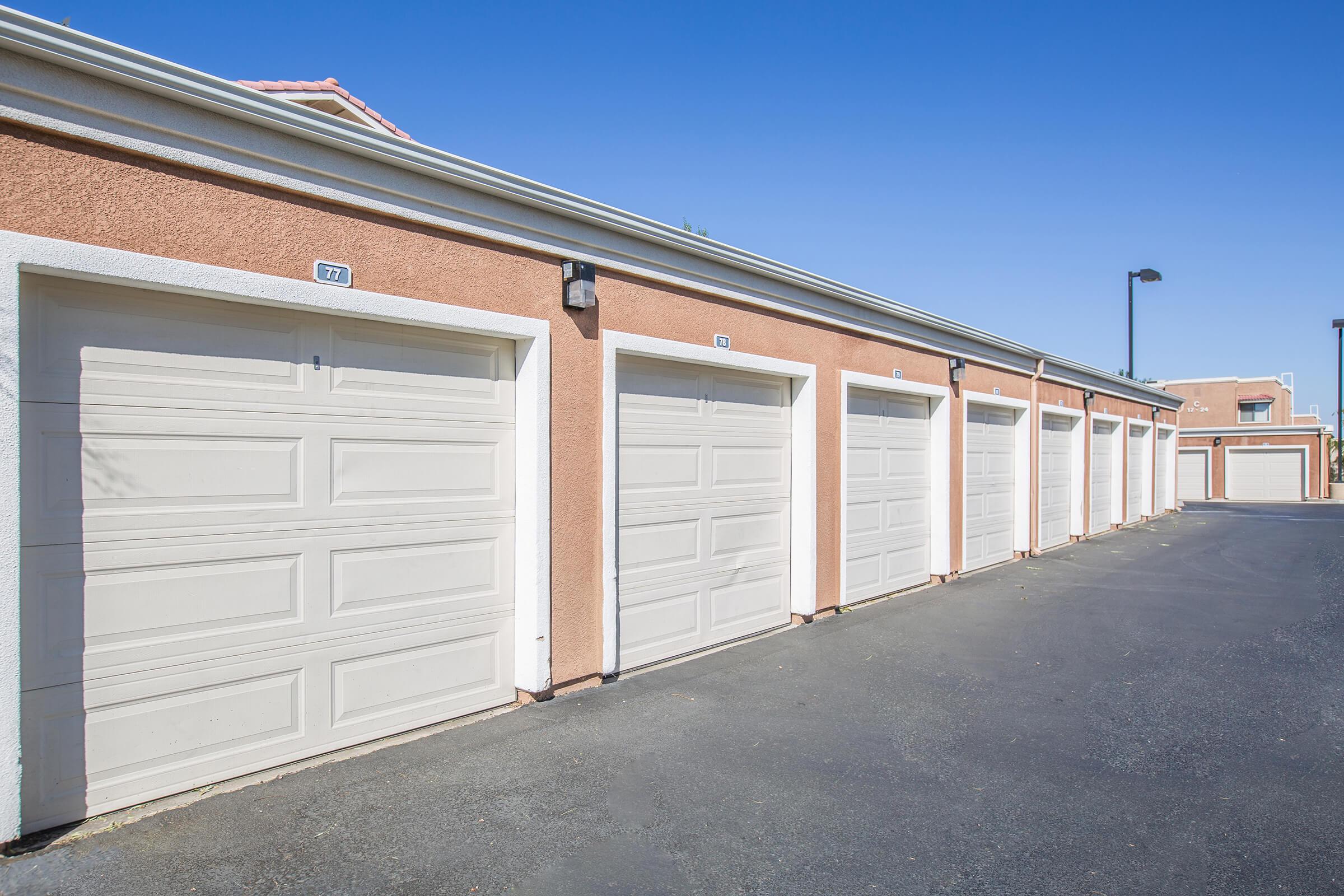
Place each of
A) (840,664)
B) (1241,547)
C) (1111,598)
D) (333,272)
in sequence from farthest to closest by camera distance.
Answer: (1241,547), (1111,598), (840,664), (333,272)

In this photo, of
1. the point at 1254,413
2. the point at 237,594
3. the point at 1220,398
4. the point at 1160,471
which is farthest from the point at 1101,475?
the point at 1254,413

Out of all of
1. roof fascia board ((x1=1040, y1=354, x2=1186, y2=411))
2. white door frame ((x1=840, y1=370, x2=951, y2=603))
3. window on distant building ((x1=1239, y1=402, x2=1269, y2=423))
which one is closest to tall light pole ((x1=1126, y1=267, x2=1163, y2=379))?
roof fascia board ((x1=1040, y1=354, x2=1186, y2=411))

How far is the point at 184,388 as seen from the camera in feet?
12.1

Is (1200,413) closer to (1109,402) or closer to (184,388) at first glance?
(1109,402)

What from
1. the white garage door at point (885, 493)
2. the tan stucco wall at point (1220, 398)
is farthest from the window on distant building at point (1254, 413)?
the white garage door at point (885, 493)

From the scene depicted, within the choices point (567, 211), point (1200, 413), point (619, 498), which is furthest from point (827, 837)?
point (1200, 413)

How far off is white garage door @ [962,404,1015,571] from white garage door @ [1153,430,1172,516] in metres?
11.0

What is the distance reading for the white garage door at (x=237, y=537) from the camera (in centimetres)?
336

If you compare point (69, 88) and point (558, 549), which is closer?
point (69, 88)

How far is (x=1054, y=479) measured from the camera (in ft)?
44.5

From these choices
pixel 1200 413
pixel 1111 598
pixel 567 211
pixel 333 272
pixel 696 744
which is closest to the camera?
pixel 333 272

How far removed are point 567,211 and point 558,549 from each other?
7.47ft

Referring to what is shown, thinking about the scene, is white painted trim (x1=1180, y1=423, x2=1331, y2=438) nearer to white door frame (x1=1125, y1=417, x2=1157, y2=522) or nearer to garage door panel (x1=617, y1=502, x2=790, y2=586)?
white door frame (x1=1125, y1=417, x2=1157, y2=522)

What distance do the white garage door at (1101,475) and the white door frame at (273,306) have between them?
1329 centimetres
